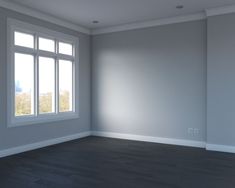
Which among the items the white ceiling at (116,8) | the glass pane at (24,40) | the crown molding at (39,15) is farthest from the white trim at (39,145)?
the white ceiling at (116,8)

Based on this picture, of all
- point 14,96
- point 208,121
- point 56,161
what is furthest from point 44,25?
point 208,121

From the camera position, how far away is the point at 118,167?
3.89m

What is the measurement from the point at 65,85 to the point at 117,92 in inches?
52.3

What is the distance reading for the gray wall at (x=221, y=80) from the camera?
4738 mm

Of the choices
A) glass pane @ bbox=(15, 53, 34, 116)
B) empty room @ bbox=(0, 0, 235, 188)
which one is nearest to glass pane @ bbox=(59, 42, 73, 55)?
empty room @ bbox=(0, 0, 235, 188)

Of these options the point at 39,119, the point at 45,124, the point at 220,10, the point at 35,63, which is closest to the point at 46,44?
the point at 35,63

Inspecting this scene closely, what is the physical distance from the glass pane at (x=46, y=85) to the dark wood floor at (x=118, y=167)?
93 cm

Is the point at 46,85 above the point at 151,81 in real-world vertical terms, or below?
below

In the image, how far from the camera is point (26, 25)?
4855 millimetres

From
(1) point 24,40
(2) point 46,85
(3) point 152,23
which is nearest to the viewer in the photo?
(1) point 24,40

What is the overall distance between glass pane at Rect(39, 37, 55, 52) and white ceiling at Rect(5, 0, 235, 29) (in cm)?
58

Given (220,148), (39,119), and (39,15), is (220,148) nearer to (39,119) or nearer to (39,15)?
(39,119)

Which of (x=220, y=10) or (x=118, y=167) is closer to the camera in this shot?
(x=118, y=167)

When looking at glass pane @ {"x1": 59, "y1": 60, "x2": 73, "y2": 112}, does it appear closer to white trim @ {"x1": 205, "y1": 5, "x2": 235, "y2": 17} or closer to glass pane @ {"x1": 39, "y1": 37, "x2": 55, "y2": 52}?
glass pane @ {"x1": 39, "y1": 37, "x2": 55, "y2": 52}
